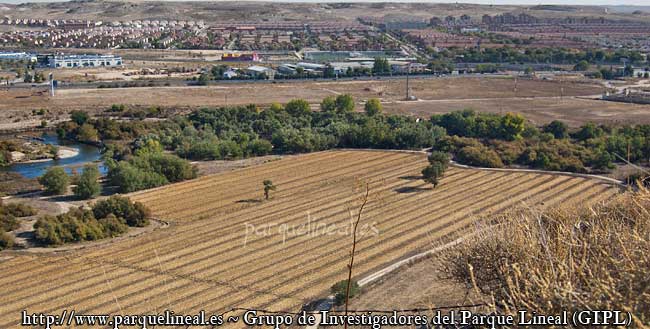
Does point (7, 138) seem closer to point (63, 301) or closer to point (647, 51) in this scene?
point (63, 301)

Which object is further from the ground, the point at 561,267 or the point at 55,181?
the point at 561,267

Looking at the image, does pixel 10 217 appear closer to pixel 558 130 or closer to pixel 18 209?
pixel 18 209

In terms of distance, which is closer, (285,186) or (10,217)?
(10,217)

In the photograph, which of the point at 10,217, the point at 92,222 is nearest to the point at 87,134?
the point at 10,217

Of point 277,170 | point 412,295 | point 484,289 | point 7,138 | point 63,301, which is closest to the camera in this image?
point 484,289

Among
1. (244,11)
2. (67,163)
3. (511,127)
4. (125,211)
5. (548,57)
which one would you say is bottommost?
(67,163)

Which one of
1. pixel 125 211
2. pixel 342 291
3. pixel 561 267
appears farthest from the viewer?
pixel 125 211

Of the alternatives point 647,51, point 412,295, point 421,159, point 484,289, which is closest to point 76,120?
point 421,159

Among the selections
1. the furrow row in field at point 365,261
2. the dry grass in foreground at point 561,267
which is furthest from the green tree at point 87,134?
the dry grass in foreground at point 561,267
